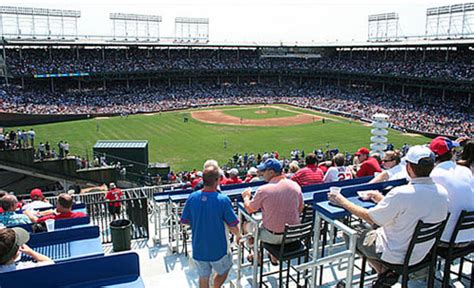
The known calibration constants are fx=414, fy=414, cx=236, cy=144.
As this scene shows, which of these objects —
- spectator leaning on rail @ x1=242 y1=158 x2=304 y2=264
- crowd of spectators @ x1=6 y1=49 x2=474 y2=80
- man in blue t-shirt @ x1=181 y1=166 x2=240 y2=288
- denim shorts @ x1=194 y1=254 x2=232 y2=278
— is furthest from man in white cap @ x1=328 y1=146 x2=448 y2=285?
crowd of spectators @ x1=6 y1=49 x2=474 y2=80

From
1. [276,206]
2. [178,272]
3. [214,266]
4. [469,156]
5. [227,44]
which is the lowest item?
[178,272]

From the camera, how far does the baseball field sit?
105 feet

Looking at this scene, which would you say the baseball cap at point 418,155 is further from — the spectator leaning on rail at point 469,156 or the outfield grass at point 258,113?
the outfield grass at point 258,113

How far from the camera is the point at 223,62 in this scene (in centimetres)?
7081

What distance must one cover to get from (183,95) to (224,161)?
110 ft

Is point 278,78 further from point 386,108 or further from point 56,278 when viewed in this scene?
point 56,278

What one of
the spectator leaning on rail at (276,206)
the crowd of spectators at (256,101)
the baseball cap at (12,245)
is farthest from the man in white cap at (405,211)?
the crowd of spectators at (256,101)

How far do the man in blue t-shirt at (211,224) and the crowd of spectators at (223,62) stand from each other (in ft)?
170

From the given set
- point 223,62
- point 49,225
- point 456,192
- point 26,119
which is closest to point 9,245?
point 49,225

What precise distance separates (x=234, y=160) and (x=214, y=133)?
11273mm

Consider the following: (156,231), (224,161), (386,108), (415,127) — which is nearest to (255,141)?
(224,161)

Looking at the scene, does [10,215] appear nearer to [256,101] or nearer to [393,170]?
[393,170]

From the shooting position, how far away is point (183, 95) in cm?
6062

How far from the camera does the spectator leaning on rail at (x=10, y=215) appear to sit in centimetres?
616
